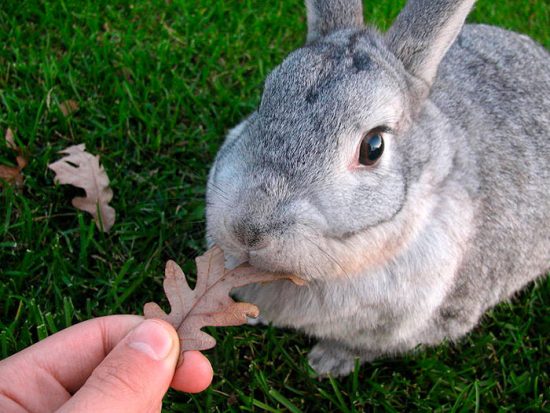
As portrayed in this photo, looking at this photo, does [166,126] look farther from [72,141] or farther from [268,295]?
[268,295]

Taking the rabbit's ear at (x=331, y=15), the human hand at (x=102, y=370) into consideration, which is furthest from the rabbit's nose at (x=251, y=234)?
the rabbit's ear at (x=331, y=15)

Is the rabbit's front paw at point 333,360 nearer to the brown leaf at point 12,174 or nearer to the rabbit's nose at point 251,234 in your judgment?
the rabbit's nose at point 251,234

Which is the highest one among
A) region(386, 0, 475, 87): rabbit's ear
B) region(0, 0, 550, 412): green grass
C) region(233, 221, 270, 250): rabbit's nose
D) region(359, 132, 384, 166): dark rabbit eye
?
region(386, 0, 475, 87): rabbit's ear

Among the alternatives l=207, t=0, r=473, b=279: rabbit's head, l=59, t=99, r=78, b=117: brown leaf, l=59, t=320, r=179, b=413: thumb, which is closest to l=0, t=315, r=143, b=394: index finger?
l=59, t=320, r=179, b=413: thumb

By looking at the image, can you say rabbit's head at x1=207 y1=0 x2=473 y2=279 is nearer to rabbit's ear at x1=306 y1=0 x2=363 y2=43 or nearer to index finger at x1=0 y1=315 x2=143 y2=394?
rabbit's ear at x1=306 y1=0 x2=363 y2=43

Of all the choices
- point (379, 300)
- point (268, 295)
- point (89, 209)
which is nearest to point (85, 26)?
point (89, 209)

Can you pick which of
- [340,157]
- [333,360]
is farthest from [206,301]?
[333,360]
